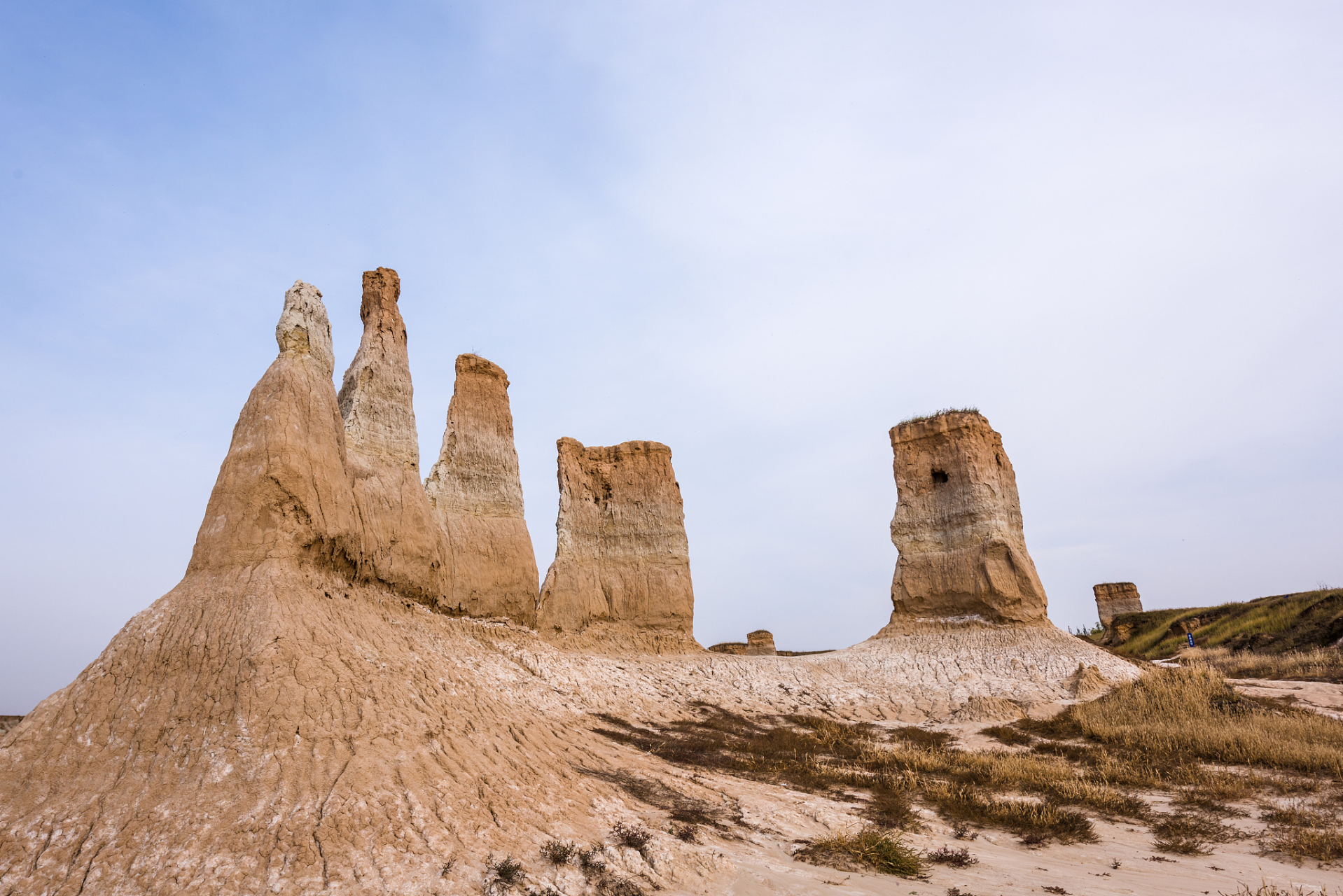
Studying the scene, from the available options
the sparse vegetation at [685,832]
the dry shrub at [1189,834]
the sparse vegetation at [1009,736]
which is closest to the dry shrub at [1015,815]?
the dry shrub at [1189,834]

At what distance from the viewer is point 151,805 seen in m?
6.95

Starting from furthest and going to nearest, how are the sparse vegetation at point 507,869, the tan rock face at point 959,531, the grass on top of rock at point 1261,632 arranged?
the tan rock face at point 959,531
the grass on top of rock at point 1261,632
the sparse vegetation at point 507,869

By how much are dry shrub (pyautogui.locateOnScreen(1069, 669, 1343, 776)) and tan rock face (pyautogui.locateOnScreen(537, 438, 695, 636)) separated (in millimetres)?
11341

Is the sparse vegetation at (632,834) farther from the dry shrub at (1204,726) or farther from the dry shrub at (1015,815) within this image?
the dry shrub at (1204,726)

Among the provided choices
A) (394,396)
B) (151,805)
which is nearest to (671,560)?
(394,396)

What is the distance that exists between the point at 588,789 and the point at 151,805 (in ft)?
14.6

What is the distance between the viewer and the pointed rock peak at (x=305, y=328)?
43.0 ft

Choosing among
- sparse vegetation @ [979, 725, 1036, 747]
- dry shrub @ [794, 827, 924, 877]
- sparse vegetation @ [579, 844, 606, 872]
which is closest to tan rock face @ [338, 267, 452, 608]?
sparse vegetation @ [579, 844, 606, 872]

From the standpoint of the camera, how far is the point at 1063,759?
1369 cm

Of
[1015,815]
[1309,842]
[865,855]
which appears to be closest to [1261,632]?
[1309,842]

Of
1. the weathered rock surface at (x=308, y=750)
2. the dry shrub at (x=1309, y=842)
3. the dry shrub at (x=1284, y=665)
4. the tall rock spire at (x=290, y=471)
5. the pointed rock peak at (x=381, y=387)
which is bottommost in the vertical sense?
the dry shrub at (x=1309, y=842)

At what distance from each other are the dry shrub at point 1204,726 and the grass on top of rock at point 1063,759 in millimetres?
32

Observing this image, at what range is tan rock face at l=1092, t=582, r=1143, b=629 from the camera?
135 ft

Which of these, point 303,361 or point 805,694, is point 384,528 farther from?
point 805,694
